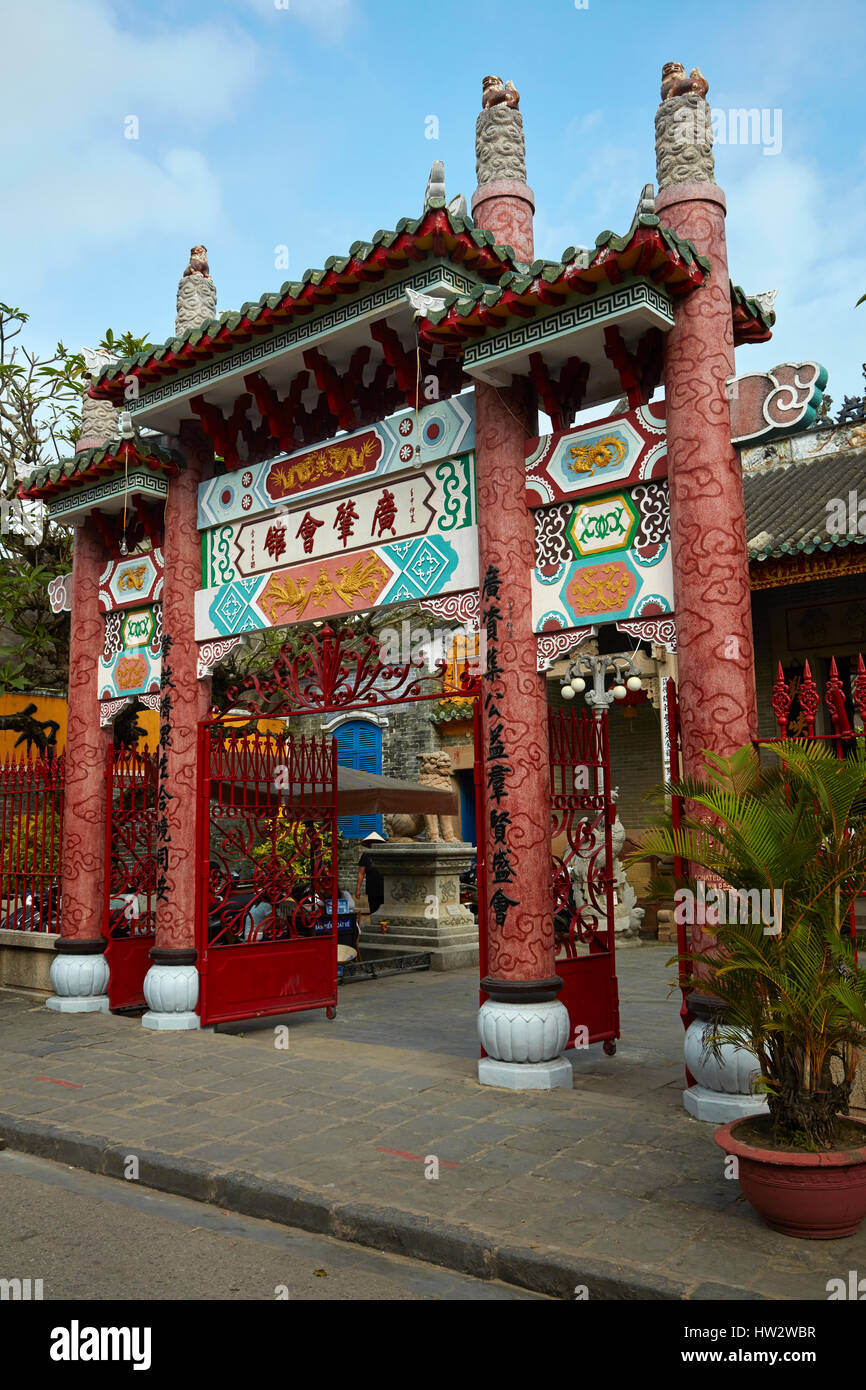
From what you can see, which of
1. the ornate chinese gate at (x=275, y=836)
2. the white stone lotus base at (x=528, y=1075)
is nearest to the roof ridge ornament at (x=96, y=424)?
the ornate chinese gate at (x=275, y=836)

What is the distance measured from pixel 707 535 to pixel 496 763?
1.91m

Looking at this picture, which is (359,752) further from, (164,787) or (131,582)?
(164,787)

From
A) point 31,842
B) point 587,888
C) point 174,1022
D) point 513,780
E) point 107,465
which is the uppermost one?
point 107,465

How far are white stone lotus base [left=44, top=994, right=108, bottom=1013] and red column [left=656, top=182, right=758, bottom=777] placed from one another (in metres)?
6.08

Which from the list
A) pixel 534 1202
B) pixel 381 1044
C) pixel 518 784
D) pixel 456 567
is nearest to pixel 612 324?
pixel 456 567

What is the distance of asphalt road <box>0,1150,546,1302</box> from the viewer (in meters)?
3.82

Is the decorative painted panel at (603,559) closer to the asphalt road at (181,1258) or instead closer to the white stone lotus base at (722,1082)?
the white stone lotus base at (722,1082)

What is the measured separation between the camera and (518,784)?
6594 millimetres

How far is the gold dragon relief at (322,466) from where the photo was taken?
25.3 feet

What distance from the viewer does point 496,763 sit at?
6672mm

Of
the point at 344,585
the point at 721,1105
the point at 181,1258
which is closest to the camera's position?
the point at 181,1258

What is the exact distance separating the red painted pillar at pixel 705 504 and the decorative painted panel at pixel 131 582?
198 inches

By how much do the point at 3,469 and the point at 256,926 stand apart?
288 inches

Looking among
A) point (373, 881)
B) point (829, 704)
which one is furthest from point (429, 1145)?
point (373, 881)
